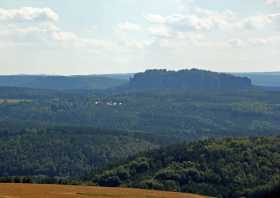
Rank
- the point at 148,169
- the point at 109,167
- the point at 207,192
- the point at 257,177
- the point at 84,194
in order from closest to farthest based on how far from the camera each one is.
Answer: the point at 84,194 → the point at 207,192 → the point at 257,177 → the point at 148,169 → the point at 109,167

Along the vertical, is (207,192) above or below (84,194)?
below

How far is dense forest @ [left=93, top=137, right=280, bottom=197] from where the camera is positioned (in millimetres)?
142125

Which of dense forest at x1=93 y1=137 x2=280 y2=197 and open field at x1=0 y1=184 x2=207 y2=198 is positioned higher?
open field at x1=0 y1=184 x2=207 y2=198

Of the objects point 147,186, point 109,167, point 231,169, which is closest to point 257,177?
point 231,169

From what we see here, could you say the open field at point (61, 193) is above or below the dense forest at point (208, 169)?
above

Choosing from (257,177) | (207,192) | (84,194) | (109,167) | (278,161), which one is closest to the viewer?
(84,194)

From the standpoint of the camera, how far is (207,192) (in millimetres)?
137000

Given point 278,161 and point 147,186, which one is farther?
point 278,161

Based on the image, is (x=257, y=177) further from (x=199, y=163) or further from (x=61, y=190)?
(x=61, y=190)

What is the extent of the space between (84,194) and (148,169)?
74629mm

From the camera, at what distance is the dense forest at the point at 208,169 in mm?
142125

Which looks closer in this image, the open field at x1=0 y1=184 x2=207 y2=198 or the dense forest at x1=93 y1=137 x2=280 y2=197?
the open field at x1=0 y1=184 x2=207 y2=198

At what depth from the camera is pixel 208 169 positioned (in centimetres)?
15362

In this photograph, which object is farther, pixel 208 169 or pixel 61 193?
pixel 208 169
